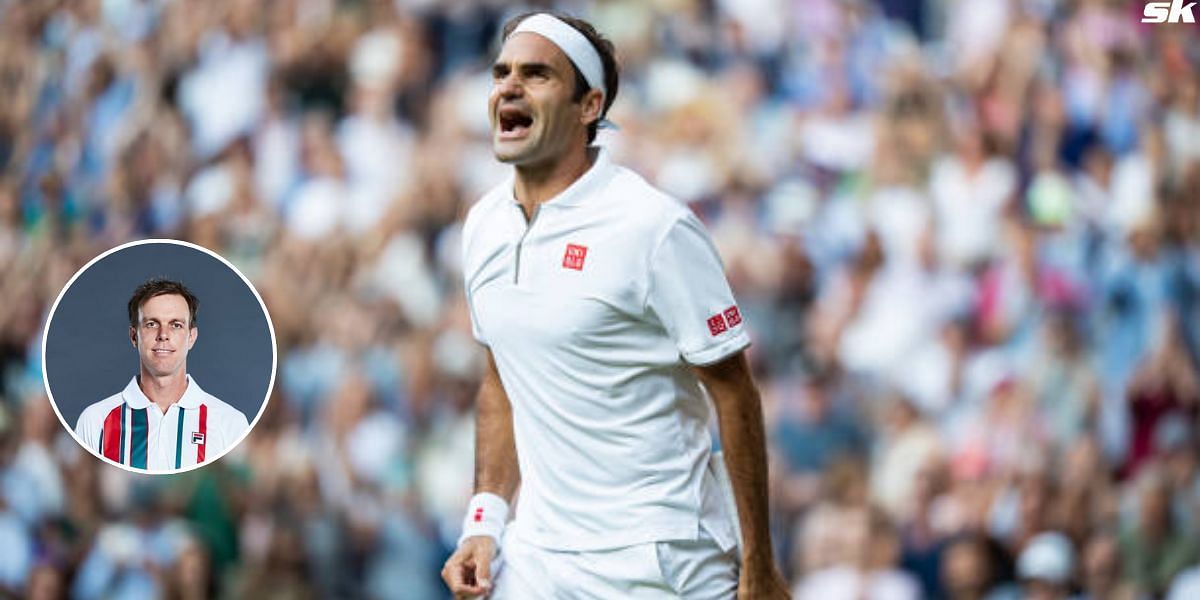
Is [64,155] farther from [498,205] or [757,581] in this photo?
[757,581]

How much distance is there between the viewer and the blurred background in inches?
284

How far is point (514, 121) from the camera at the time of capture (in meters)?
3.74

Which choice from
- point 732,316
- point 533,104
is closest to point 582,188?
point 533,104

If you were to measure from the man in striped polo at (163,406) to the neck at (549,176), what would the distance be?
42.7 inches

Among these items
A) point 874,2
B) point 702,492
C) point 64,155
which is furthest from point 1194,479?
point 64,155

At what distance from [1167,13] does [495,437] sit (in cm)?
457

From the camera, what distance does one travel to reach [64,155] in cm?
878

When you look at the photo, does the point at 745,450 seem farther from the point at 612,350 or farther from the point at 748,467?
the point at 612,350

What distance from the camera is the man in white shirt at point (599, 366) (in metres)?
3.61

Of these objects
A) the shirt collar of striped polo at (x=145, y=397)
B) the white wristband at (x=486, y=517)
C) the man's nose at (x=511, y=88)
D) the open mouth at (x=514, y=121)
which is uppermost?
the man's nose at (x=511, y=88)

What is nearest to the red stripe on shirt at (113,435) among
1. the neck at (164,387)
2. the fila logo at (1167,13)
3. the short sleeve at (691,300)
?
the neck at (164,387)

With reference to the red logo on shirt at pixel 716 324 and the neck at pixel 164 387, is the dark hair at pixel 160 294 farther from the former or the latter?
the red logo on shirt at pixel 716 324

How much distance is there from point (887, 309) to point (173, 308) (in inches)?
137

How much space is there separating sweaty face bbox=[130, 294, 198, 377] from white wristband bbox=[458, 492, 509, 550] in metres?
0.93
